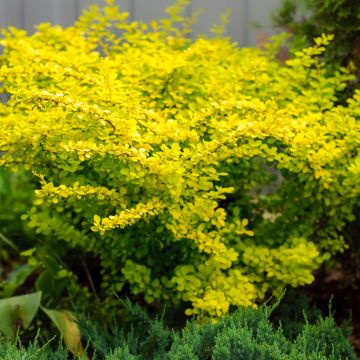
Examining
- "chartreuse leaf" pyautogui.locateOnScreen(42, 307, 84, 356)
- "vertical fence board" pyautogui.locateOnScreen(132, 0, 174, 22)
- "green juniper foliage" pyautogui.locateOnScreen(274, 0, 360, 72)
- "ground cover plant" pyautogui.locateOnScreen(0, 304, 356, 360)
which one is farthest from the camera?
"vertical fence board" pyautogui.locateOnScreen(132, 0, 174, 22)

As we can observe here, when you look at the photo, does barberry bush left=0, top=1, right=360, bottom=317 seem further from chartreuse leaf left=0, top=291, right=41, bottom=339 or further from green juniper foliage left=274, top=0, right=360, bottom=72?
chartreuse leaf left=0, top=291, right=41, bottom=339

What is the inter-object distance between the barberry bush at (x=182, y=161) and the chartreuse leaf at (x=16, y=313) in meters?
0.29

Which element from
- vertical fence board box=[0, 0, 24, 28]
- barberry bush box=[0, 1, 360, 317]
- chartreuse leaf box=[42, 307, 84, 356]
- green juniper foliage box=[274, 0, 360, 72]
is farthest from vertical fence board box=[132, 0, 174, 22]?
chartreuse leaf box=[42, 307, 84, 356]

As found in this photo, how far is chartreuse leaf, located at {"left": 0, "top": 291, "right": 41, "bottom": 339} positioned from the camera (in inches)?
118

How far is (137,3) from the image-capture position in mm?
5234

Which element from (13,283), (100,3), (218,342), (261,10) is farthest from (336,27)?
(100,3)

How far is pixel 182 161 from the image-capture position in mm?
2736

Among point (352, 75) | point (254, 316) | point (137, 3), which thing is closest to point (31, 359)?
point (254, 316)

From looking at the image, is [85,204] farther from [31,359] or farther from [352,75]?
[352,75]

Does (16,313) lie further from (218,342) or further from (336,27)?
(336,27)

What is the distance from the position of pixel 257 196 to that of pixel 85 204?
105 cm

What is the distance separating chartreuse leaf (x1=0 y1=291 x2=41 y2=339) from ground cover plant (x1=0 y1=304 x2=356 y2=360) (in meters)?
0.25

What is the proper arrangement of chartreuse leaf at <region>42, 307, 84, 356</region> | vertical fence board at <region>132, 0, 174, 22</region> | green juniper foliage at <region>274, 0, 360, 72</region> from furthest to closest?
vertical fence board at <region>132, 0, 174, 22</region>
green juniper foliage at <region>274, 0, 360, 72</region>
chartreuse leaf at <region>42, 307, 84, 356</region>

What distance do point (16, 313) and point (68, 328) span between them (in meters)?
0.22
